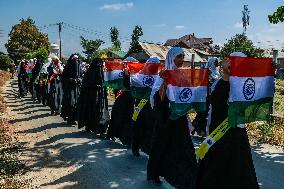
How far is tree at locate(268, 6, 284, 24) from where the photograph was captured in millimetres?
9766

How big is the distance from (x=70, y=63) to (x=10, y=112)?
514 centimetres

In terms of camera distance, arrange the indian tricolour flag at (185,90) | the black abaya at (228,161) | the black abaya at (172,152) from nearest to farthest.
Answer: the black abaya at (228,161)
the indian tricolour flag at (185,90)
the black abaya at (172,152)

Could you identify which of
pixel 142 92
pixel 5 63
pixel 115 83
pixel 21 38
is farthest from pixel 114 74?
pixel 21 38

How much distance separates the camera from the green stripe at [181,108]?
613cm

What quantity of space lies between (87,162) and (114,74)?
265cm

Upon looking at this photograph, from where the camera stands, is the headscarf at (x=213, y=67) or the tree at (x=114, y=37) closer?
the headscarf at (x=213, y=67)

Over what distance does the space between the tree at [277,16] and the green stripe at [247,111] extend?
198 inches

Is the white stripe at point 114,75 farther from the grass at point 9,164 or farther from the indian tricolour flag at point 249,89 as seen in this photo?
the indian tricolour flag at point 249,89

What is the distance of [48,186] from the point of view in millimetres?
6910

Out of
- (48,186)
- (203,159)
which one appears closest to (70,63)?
(48,186)

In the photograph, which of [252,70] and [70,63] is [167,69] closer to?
[252,70]

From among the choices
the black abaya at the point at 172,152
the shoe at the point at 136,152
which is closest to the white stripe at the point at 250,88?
the black abaya at the point at 172,152

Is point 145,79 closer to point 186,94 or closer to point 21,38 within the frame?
point 186,94

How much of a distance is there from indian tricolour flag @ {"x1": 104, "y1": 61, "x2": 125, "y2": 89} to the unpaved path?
1.41m
